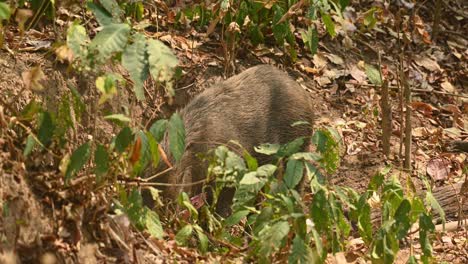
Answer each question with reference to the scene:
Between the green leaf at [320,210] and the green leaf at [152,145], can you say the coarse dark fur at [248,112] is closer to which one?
the green leaf at [320,210]

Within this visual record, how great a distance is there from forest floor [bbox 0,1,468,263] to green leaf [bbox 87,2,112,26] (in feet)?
1.37

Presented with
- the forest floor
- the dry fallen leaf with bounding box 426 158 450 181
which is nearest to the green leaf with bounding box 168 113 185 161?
the forest floor

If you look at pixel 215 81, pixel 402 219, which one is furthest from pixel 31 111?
pixel 215 81

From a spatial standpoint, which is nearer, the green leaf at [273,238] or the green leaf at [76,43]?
the green leaf at [76,43]

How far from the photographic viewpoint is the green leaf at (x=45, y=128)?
3.23 m

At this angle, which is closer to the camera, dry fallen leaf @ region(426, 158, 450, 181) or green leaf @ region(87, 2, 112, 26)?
green leaf @ region(87, 2, 112, 26)

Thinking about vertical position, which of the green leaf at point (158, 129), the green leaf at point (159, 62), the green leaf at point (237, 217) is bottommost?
the green leaf at point (237, 217)

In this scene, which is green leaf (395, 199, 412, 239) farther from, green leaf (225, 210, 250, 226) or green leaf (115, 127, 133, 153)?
green leaf (115, 127, 133, 153)

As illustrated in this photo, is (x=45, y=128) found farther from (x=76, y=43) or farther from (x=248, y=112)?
(x=248, y=112)

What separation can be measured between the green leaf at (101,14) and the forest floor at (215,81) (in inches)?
16.5

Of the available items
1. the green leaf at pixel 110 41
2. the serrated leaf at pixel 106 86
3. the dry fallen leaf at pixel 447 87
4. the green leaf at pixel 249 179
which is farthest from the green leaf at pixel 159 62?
the dry fallen leaf at pixel 447 87

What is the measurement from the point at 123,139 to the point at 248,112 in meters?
2.66

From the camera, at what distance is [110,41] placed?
9.62 feet

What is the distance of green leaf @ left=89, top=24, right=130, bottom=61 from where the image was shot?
9.58ft
